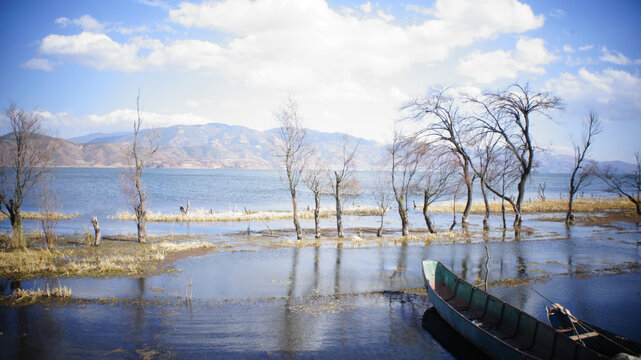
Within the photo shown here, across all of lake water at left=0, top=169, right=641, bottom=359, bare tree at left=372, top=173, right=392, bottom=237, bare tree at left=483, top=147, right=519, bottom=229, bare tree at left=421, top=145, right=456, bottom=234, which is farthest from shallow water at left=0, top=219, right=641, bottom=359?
bare tree at left=483, top=147, right=519, bottom=229

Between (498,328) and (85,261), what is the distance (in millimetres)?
21689

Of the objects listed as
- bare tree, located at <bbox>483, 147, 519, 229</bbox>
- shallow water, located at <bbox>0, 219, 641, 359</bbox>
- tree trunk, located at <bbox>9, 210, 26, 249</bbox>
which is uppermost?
bare tree, located at <bbox>483, 147, 519, 229</bbox>

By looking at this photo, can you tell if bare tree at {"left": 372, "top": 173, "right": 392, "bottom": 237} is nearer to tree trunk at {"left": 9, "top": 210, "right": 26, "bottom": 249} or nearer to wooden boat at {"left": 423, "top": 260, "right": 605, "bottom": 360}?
wooden boat at {"left": 423, "top": 260, "right": 605, "bottom": 360}

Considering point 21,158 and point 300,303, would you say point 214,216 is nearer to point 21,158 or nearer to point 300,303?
point 21,158

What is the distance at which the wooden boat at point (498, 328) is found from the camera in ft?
31.2

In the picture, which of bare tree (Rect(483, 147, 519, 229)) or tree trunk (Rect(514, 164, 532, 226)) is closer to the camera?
tree trunk (Rect(514, 164, 532, 226))

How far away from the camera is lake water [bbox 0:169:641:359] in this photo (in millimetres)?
12211

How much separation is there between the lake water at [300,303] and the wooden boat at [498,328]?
1.12 m

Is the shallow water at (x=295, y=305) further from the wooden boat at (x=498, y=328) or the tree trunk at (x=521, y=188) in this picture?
the tree trunk at (x=521, y=188)

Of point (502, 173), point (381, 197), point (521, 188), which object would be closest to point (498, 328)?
point (521, 188)

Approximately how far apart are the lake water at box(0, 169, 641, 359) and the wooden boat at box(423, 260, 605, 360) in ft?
3.67

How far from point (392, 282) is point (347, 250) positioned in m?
8.50

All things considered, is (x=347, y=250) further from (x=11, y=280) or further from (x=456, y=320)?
(x=11, y=280)

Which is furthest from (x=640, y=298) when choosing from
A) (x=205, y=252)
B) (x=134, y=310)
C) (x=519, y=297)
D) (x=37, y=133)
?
(x=37, y=133)
